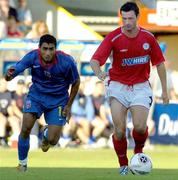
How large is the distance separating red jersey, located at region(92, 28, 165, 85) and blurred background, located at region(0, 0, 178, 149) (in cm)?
1105

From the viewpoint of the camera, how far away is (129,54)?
1425 centimetres

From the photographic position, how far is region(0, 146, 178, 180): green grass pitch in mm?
13945

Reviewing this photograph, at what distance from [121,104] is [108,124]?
11592 millimetres

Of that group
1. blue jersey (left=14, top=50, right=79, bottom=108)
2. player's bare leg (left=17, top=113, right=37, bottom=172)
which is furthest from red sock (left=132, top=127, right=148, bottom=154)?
player's bare leg (left=17, top=113, right=37, bottom=172)

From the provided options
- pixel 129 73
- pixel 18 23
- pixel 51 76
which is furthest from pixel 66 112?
pixel 18 23

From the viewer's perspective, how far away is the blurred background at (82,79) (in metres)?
25.8

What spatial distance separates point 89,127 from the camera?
2594cm

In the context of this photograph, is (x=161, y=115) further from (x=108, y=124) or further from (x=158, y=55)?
(x=158, y=55)

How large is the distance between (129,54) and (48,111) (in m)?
2.04

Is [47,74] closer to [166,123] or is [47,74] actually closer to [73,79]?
[73,79]

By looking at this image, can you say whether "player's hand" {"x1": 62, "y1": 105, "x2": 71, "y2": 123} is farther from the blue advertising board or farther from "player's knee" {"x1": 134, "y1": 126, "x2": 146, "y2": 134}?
the blue advertising board

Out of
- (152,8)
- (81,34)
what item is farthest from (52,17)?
(152,8)

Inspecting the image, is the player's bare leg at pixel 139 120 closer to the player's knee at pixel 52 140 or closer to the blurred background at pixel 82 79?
the player's knee at pixel 52 140

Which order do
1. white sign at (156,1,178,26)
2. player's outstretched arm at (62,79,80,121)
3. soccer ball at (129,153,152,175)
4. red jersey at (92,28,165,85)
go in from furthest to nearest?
white sign at (156,1,178,26) → player's outstretched arm at (62,79,80,121) → red jersey at (92,28,165,85) → soccer ball at (129,153,152,175)
